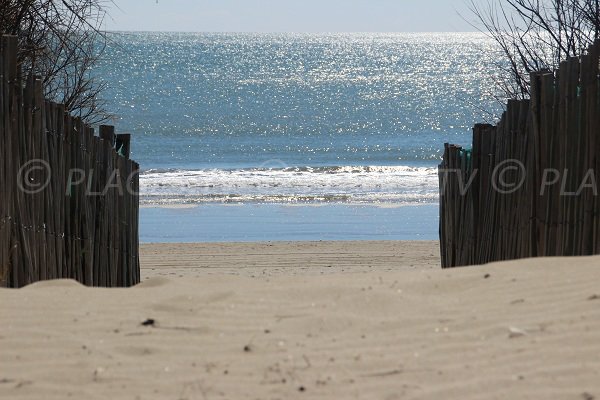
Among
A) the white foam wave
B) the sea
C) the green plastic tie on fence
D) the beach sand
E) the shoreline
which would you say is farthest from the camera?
the white foam wave

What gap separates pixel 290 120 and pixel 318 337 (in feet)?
145

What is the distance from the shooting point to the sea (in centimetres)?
1766

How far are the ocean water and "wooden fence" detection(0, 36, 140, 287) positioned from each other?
2276 mm

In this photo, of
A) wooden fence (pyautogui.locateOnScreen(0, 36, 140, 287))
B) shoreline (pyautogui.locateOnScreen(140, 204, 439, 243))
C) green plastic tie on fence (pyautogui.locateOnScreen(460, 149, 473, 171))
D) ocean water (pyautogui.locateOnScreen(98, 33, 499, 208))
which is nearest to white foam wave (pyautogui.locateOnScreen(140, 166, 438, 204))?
ocean water (pyautogui.locateOnScreen(98, 33, 499, 208))

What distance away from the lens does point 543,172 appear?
602 centimetres

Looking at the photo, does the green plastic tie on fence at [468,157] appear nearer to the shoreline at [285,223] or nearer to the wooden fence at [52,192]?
the wooden fence at [52,192]

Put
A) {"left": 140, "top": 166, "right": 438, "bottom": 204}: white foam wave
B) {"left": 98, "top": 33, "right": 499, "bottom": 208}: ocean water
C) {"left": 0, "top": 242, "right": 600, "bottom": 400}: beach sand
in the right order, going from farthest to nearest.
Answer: {"left": 98, "top": 33, "right": 499, "bottom": 208}: ocean water → {"left": 140, "top": 166, "right": 438, "bottom": 204}: white foam wave → {"left": 0, "top": 242, "right": 600, "bottom": 400}: beach sand

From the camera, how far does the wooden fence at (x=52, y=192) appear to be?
18.1 feet

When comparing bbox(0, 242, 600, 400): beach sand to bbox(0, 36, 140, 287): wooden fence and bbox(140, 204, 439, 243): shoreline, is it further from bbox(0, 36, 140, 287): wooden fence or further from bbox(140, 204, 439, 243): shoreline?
bbox(140, 204, 439, 243): shoreline

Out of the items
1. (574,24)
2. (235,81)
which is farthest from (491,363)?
(235,81)

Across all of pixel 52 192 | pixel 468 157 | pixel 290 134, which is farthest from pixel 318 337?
pixel 290 134

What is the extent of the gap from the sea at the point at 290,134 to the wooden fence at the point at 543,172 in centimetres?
564

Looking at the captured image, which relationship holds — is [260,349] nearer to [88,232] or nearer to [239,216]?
[88,232]

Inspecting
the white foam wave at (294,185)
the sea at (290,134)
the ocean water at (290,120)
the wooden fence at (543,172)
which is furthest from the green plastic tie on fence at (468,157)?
the white foam wave at (294,185)
